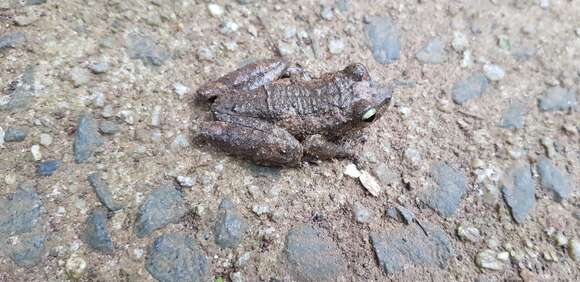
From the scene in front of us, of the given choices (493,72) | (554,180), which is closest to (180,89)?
(493,72)

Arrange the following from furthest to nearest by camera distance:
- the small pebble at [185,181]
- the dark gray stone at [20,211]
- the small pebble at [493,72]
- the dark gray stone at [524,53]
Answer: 1. the dark gray stone at [524,53]
2. the small pebble at [493,72]
3. the small pebble at [185,181]
4. the dark gray stone at [20,211]

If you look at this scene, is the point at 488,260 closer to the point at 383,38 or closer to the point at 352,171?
the point at 352,171

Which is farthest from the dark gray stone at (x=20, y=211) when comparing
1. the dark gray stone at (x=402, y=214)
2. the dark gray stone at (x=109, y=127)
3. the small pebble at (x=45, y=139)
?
the dark gray stone at (x=402, y=214)

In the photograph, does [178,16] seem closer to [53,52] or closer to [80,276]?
[53,52]

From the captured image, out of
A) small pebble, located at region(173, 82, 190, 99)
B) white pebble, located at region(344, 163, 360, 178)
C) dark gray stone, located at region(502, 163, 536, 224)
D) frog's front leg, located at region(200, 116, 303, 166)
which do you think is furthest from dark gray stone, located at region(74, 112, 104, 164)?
dark gray stone, located at region(502, 163, 536, 224)

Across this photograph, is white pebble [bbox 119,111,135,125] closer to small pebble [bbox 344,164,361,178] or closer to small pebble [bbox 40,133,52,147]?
small pebble [bbox 40,133,52,147]

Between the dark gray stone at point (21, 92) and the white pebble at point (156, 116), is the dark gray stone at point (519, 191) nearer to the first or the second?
the white pebble at point (156, 116)

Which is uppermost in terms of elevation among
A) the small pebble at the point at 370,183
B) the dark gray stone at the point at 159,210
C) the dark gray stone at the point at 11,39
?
the dark gray stone at the point at 11,39

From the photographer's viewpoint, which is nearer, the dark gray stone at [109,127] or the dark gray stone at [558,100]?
the dark gray stone at [109,127]
